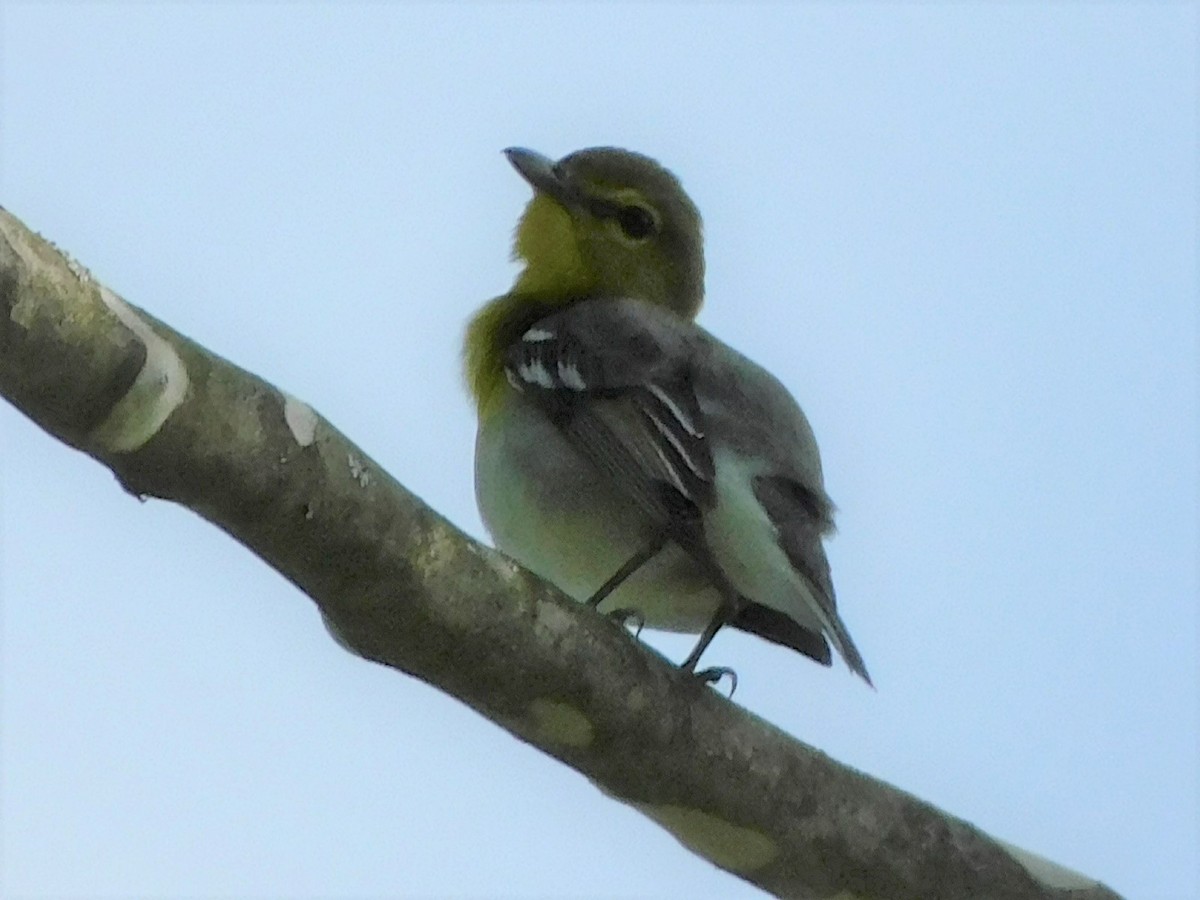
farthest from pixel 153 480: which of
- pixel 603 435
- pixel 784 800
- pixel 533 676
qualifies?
pixel 603 435

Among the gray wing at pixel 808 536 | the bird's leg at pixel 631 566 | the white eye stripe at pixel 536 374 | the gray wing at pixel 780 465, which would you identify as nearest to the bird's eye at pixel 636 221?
the gray wing at pixel 780 465

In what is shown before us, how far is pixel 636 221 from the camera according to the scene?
565 centimetres

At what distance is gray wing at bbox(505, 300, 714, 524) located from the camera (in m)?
4.01

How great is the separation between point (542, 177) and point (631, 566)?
6.08ft

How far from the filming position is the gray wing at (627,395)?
401 cm

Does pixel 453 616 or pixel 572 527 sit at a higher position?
pixel 572 527

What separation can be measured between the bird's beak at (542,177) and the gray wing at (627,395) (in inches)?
25.3

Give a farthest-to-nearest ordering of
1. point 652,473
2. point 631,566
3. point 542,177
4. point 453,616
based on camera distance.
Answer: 1. point 542,177
2. point 631,566
3. point 652,473
4. point 453,616

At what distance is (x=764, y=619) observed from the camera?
4445 mm

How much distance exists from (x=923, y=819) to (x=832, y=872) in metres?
0.22

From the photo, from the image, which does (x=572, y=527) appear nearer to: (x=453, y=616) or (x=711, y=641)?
(x=711, y=641)

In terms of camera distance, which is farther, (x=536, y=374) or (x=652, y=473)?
(x=536, y=374)

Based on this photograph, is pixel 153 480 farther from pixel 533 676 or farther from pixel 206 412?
pixel 533 676

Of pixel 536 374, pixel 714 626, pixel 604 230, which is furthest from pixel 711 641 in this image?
pixel 604 230
